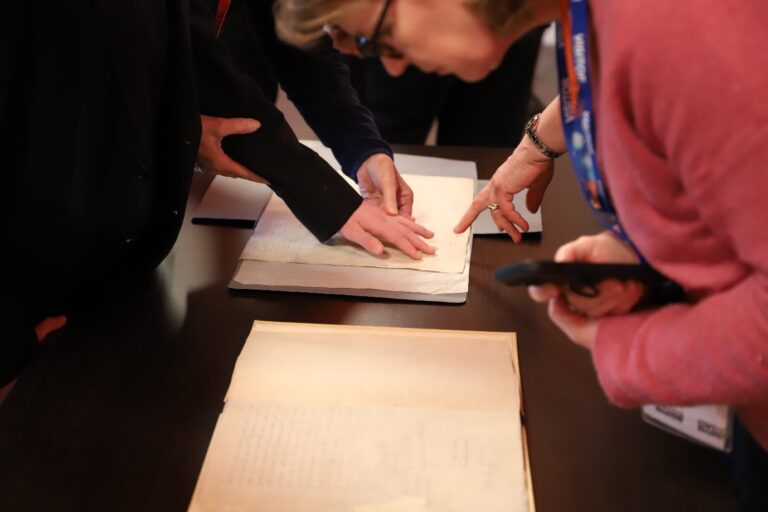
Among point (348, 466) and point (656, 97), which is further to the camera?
point (348, 466)

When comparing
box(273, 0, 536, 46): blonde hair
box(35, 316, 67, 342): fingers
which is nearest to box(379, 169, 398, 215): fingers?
box(273, 0, 536, 46): blonde hair

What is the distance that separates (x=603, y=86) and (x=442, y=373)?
1.18 ft

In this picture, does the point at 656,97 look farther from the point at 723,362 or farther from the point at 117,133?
the point at 117,133

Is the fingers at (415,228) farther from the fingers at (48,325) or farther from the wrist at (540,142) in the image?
the fingers at (48,325)

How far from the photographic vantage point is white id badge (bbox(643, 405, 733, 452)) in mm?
589

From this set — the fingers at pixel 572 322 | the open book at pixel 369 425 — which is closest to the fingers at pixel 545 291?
the fingers at pixel 572 322

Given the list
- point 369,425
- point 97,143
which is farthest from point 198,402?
point 97,143

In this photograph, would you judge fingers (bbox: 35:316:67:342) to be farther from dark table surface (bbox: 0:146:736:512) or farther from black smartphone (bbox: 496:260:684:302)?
black smartphone (bbox: 496:260:684:302)

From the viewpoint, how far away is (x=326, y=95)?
42.9 inches

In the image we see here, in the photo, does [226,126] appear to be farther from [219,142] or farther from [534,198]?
[534,198]

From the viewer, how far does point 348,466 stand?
63 centimetres

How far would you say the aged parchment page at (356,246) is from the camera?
2.99 feet

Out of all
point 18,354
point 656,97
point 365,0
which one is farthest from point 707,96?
point 18,354

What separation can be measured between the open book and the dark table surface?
0.02 metres
